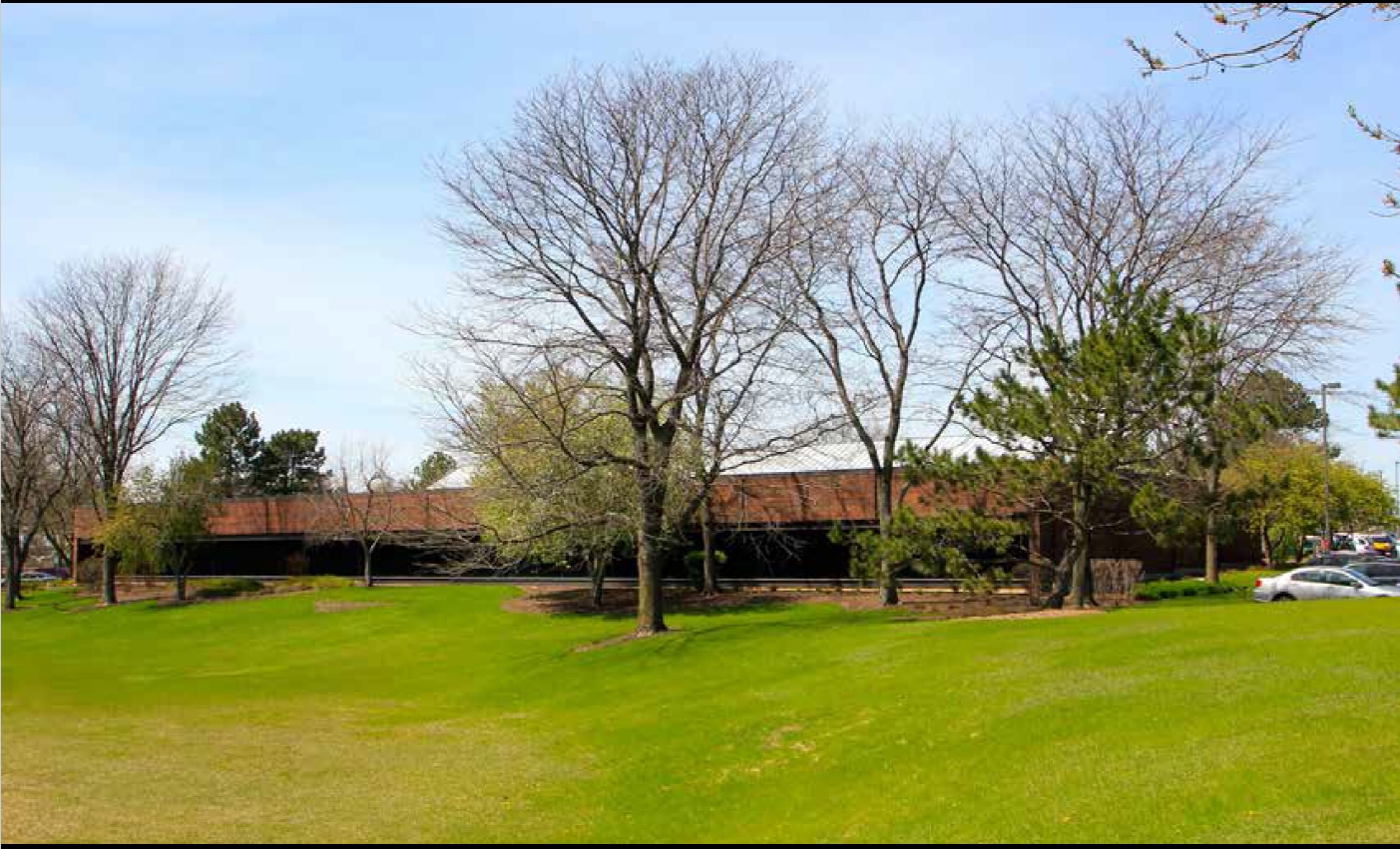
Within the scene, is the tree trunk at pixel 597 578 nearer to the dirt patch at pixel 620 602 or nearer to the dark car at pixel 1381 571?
the dirt patch at pixel 620 602

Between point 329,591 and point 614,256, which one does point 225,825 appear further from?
point 329,591

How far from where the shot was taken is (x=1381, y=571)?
34906 mm

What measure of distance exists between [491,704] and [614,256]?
1113 cm

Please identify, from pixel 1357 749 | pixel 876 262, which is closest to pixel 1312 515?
pixel 876 262

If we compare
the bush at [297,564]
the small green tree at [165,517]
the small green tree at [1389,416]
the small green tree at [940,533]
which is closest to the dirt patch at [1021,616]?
the small green tree at [940,533]

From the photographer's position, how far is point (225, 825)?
14039 mm

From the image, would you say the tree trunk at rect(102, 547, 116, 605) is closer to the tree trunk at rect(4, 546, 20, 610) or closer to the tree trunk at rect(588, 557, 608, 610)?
the tree trunk at rect(4, 546, 20, 610)

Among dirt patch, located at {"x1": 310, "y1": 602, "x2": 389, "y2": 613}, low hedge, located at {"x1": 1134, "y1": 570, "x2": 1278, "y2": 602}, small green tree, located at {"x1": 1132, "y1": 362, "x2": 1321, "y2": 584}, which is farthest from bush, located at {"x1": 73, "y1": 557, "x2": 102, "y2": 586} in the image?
small green tree, located at {"x1": 1132, "y1": 362, "x2": 1321, "y2": 584}

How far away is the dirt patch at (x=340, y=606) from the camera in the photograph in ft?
154

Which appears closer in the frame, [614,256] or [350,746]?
[350,746]

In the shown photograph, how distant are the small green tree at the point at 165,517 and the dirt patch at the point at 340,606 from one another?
10086 mm

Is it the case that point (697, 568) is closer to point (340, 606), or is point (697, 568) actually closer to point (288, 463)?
point (340, 606)

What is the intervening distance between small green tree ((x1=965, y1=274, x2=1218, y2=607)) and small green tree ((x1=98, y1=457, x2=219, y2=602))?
39.0 metres

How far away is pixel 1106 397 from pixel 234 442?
78956 mm
